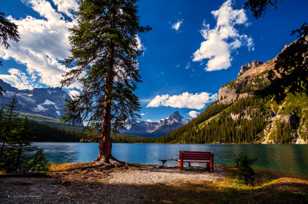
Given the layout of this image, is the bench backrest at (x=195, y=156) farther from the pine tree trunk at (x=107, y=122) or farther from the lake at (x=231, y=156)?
the lake at (x=231, y=156)

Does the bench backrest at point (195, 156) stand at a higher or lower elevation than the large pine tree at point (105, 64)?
lower

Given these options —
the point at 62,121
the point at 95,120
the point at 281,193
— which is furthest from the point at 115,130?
the point at 281,193

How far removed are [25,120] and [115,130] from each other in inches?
348

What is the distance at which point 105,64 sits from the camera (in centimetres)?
2148

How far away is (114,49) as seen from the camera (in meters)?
22.3

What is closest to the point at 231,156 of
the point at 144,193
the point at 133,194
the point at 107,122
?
the point at 107,122

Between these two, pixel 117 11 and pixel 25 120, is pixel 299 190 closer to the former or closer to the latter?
pixel 117 11

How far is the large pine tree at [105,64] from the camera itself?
68.3 feet

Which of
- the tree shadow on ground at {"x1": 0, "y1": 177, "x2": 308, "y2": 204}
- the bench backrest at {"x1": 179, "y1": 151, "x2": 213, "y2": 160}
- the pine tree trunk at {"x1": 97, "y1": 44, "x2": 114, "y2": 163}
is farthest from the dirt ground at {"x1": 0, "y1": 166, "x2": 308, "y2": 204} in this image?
the pine tree trunk at {"x1": 97, "y1": 44, "x2": 114, "y2": 163}

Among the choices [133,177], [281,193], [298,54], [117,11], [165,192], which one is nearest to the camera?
[298,54]

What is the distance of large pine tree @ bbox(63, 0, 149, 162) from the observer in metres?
20.8

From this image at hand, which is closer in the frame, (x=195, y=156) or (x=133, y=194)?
(x=133, y=194)

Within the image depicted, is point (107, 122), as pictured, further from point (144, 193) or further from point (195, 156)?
point (144, 193)

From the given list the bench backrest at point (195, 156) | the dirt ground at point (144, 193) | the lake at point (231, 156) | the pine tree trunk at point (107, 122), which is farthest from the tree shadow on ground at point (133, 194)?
the lake at point (231, 156)
